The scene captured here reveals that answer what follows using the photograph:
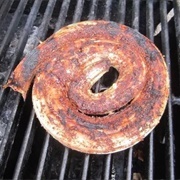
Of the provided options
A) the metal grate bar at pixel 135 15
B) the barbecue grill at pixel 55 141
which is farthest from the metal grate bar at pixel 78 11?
the metal grate bar at pixel 135 15

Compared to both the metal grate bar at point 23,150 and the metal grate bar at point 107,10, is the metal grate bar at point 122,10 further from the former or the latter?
the metal grate bar at point 23,150

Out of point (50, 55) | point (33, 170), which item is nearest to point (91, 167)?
point (33, 170)

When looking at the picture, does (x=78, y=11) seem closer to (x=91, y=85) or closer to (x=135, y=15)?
(x=135, y=15)

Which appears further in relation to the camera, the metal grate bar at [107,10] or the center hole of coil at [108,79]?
the metal grate bar at [107,10]

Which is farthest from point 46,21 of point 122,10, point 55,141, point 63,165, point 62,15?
point 63,165

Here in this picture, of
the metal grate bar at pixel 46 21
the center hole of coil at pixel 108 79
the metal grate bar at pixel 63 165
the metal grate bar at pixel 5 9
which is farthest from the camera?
the metal grate bar at pixel 5 9

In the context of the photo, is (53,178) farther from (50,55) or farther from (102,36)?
(102,36)
